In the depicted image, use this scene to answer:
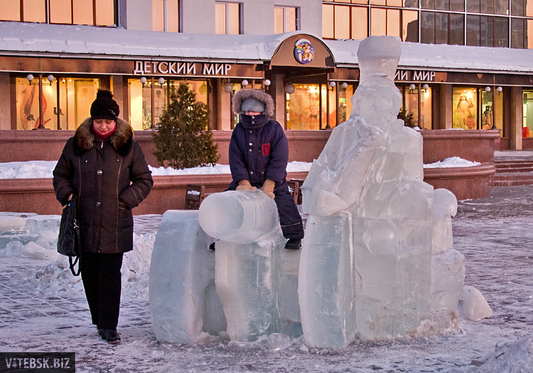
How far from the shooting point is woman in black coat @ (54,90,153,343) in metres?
5.26

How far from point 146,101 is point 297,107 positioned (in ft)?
21.0

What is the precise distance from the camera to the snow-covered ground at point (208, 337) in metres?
4.67

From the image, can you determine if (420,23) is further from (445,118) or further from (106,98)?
(106,98)

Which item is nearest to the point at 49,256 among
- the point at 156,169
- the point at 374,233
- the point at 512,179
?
the point at 374,233

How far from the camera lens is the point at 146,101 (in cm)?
2786

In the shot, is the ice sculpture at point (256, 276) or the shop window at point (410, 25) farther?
the shop window at point (410, 25)

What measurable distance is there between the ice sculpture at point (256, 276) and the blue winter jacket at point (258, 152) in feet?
1.18

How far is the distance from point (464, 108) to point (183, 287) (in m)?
30.7

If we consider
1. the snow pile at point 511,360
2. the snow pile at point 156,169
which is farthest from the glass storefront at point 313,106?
the snow pile at point 511,360

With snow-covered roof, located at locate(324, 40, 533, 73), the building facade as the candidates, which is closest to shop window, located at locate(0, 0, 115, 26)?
the building facade

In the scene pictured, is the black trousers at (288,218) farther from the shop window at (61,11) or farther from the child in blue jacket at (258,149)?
the shop window at (61,11)

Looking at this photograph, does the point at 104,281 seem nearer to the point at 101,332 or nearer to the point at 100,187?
the point at 101,332

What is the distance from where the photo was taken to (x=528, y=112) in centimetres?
3522

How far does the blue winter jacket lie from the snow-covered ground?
1204mm
